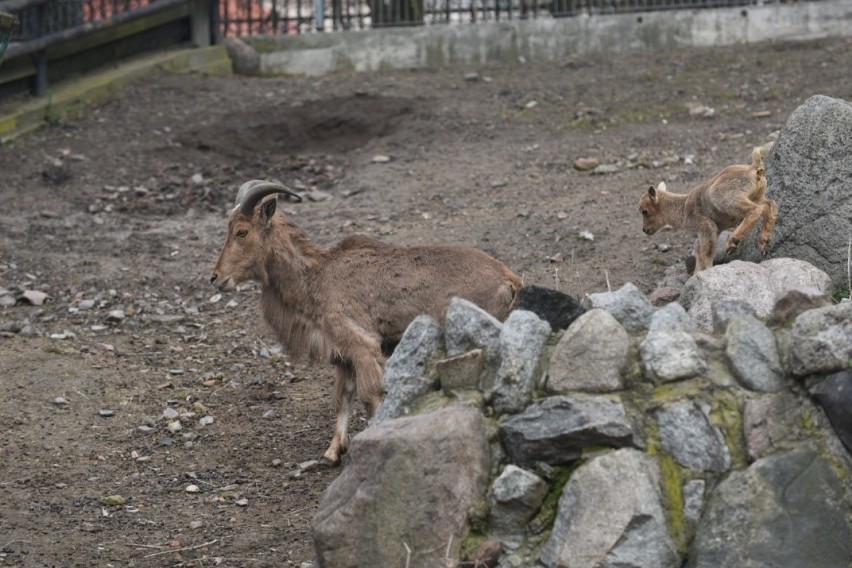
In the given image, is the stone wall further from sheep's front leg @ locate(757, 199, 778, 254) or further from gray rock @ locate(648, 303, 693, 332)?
sheep's front leg @ locate(757, 199, 778, 254)

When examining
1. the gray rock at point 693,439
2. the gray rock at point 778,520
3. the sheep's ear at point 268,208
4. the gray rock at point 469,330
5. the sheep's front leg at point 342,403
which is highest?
the sheep's ear at point 268,208

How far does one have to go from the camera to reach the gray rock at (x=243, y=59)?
18312mm

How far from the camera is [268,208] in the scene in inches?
356

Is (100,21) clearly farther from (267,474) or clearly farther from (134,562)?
(134,562)

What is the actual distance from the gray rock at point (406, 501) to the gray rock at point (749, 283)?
88.7 inches

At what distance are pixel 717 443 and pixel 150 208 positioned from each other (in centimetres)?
877

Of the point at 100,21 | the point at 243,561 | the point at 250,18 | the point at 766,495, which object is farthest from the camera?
the point at 250,18

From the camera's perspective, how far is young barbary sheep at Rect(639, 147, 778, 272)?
885 cm

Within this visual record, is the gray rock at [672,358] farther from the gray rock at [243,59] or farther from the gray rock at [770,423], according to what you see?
the gray rock at [243,59]

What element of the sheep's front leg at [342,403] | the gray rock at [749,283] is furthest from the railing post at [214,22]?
the gray rock at [749,283]

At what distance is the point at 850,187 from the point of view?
869cm

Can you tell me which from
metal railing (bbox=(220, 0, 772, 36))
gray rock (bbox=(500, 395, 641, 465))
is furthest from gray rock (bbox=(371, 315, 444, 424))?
metal railing (bbox=(220, 0, 772, 36))

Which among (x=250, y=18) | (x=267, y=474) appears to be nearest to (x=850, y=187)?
(x=267, y=474)

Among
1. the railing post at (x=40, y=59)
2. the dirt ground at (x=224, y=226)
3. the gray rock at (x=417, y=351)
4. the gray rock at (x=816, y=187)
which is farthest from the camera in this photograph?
the railing post at (x=40, y=59)
